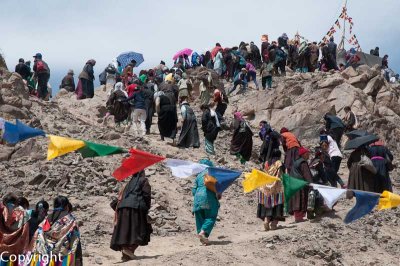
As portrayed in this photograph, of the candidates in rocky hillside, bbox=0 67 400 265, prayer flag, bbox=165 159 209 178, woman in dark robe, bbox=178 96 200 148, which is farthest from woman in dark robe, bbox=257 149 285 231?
woman in dark robe, bbox=178 96 200 148

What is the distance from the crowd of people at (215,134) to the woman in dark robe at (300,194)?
2 centimetres

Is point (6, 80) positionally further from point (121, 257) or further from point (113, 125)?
point (121, 257)

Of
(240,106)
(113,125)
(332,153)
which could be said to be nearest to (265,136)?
(332,153)

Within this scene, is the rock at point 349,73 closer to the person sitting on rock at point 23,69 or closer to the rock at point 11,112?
the person sitting on rock at point 23,69

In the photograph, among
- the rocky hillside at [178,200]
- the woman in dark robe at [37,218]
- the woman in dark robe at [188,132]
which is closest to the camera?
the woman in dark robe at [37,218]

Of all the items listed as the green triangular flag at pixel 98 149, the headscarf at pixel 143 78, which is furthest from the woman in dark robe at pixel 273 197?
the headscarf at pixel 143 78

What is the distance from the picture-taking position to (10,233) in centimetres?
1011

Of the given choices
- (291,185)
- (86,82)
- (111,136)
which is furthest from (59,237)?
(86,82)

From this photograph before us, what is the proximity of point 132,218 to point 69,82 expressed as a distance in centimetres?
1748

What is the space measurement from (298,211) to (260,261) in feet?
7.59

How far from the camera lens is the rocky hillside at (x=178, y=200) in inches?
468

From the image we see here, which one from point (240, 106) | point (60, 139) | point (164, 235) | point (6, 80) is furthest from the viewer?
point (240, 106)

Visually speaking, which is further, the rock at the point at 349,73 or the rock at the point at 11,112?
the rock at the point at 349,73

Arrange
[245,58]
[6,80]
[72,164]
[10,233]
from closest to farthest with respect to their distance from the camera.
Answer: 1. [10,233]
2. [72,164]
3. [6,80]
4. [245,58]
